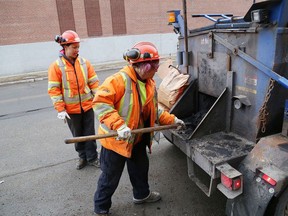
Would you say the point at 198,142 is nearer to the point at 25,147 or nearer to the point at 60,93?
the point at 60,93

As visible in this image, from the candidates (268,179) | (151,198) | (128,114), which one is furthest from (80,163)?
(268,179)

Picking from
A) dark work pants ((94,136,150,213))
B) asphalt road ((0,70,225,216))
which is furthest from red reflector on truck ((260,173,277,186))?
dark work pants ((94,136,150,213))

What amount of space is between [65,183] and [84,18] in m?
15.6

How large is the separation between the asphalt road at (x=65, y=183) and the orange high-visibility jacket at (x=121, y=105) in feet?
2.92

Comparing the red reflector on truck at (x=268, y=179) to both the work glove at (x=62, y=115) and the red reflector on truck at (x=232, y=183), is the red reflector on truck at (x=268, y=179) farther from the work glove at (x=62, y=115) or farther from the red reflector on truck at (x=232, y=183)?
the work glove at (x=62, y=115)

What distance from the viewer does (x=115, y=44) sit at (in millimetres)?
17844

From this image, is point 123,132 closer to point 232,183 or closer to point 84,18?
point 232,183

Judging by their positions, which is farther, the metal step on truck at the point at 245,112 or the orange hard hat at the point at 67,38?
the orange hard hat at the point at 67,38

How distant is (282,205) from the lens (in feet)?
6.70

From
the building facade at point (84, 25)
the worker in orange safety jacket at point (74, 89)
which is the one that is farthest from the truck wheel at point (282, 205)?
the building facade at point (84, 25)

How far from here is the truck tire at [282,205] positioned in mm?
2018

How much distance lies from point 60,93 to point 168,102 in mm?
1382

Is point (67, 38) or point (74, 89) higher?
point (67, 38)

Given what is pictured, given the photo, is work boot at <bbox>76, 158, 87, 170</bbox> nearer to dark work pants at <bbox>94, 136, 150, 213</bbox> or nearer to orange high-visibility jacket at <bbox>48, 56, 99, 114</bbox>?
orange high-visibility jacket at <bbox>48, 56, 99, 114</bbox>
